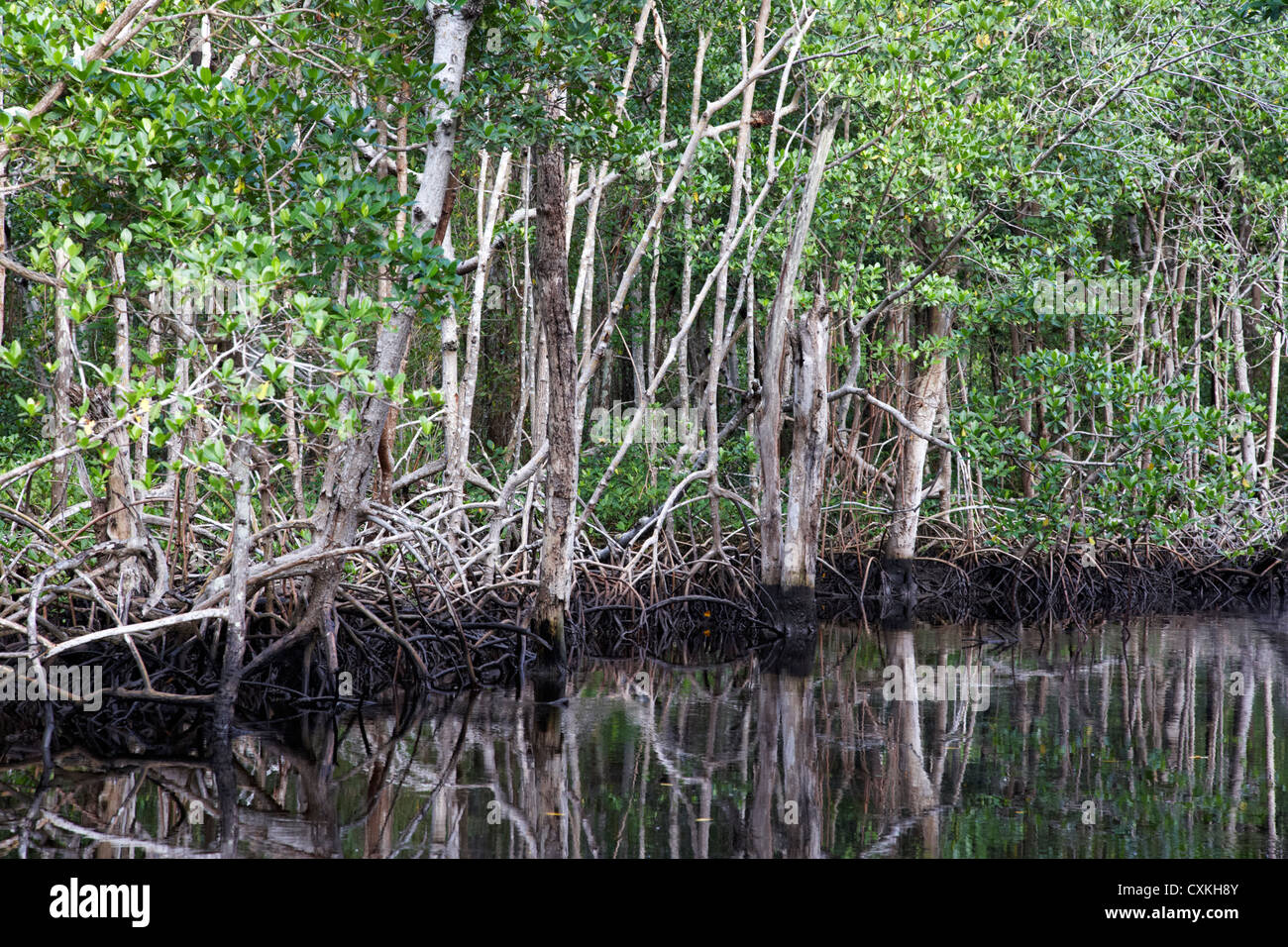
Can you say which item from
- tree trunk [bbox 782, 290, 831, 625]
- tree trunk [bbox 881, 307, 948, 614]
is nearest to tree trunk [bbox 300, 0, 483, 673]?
tree trunk [bbox 782, 290, 831, 625]

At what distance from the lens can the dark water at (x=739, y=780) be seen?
13.6 ft

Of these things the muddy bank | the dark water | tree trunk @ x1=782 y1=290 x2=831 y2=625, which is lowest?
the dark water

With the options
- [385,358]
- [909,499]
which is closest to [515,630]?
[385,358]

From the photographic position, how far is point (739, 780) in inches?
200

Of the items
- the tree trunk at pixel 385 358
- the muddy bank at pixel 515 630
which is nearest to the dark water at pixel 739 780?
the muddy bank at pixel 515 630

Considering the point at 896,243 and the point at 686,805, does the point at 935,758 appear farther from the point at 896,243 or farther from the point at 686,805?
the point at 896,243

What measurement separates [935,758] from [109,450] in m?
3.58

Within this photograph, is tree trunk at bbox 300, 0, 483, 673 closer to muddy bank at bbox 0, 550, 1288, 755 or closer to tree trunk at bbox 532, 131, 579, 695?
muddy bank at bbox 0, 550, 1288, 755

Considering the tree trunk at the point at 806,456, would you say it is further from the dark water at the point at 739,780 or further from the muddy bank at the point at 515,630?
the dark water at the point at 739,780

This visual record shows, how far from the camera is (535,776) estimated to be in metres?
5.06

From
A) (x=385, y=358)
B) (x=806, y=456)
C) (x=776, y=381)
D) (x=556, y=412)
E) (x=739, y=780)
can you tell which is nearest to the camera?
(x=739, y=780)

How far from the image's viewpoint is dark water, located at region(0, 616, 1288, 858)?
4.14 metres

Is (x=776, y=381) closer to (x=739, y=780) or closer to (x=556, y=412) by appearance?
(x=556, y=412)
